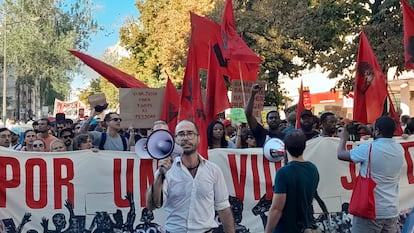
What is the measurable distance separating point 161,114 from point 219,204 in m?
4.17

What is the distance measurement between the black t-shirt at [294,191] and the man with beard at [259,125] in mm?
2899

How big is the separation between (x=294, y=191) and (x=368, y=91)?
3.72 m

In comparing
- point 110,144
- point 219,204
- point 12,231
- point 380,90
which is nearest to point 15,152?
point 12,231

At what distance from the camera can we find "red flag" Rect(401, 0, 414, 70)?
758cm

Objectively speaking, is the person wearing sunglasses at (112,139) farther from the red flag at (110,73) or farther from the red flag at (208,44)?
the red flag at (208,44)

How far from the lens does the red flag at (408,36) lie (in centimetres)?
758

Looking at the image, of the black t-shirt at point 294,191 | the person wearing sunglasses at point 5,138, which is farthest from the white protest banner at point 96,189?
the black t-shirt at point 294,191

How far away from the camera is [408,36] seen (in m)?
7.71

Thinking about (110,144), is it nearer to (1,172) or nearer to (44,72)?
(1,172)

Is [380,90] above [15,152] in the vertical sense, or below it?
above

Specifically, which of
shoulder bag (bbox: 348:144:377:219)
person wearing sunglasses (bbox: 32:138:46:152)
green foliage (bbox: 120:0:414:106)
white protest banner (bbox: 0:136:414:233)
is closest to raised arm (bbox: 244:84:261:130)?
white protest banner (bbox: 0:136:414:233)

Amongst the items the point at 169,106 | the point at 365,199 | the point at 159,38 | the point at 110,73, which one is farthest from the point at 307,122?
the point at 159,38

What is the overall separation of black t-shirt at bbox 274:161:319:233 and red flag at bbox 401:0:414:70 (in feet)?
12.6

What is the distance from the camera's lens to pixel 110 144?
7613 millimetres
